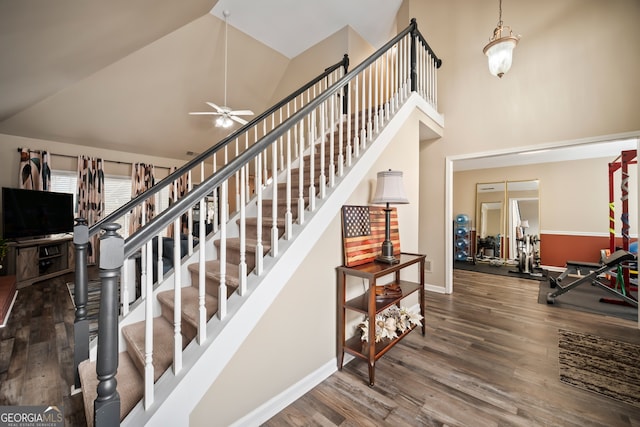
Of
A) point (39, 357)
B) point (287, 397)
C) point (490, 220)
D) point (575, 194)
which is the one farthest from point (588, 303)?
point (39, 357)

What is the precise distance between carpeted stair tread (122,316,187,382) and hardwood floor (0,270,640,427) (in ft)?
1.58

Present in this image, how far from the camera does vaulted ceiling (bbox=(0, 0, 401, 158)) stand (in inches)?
96.1

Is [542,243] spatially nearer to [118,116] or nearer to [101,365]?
[101,365]

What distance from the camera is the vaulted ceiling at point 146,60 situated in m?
2.44

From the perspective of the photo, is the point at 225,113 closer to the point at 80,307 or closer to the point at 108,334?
the point at 80,307

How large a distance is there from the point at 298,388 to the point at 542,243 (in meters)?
6.79

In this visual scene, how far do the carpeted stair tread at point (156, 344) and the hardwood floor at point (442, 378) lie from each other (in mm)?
483

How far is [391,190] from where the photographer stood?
2123 mm

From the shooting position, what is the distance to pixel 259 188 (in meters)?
1.50

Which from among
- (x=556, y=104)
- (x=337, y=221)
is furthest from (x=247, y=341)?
(x=556, y=104)

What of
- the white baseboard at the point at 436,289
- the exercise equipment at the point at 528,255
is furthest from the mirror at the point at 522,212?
the white baseboard at the point at 436,289

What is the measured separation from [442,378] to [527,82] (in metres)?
3.63

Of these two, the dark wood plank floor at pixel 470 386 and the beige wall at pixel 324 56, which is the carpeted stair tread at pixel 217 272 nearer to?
the dark wood plank floor at pixel 470 386

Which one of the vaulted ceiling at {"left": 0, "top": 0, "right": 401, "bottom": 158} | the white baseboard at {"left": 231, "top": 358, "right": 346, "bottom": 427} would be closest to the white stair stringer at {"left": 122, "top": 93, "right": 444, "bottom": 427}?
the white baseboard at {"left": 231, "top": 358, "right": 346, "bottom": 427}
